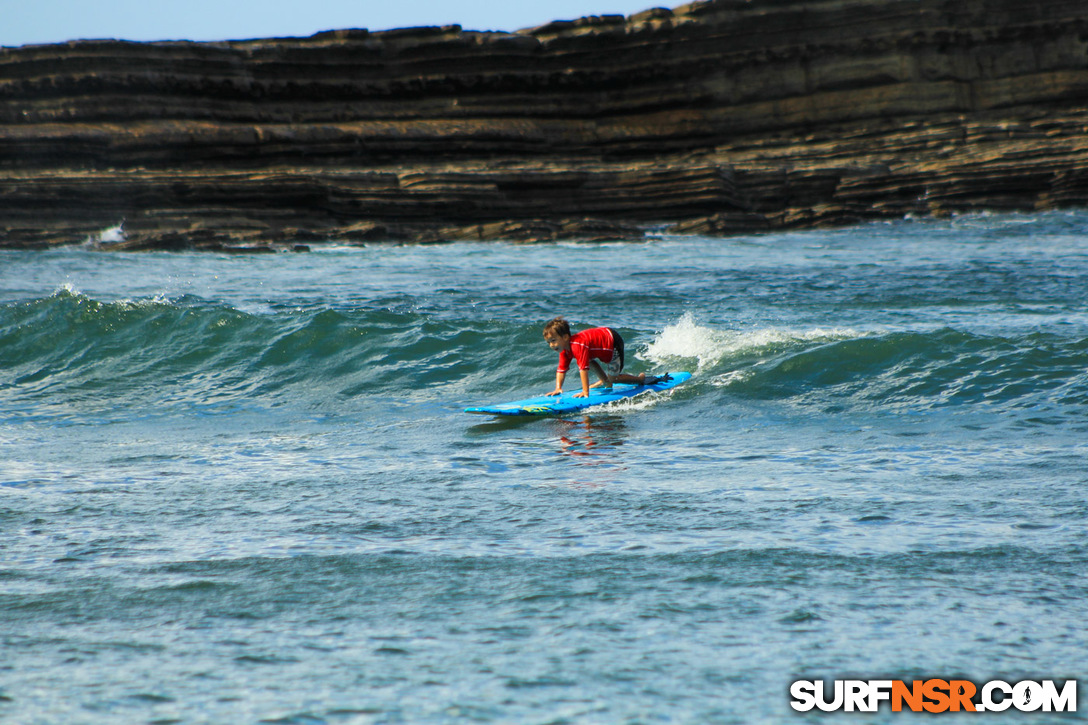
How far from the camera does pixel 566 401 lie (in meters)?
8.80

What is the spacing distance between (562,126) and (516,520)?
3380cm

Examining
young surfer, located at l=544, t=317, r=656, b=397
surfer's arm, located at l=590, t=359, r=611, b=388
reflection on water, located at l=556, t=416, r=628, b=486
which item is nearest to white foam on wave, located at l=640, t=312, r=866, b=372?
young surfer, located at l=544, t=317, r=656, b=397

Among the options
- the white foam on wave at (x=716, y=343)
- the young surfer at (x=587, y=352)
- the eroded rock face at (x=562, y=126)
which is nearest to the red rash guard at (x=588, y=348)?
the young surfer at (x=587, y=352)

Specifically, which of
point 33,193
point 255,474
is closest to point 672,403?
point 255,474

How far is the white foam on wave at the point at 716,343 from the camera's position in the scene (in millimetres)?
10891

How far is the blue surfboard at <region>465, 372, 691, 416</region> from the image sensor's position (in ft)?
28.0

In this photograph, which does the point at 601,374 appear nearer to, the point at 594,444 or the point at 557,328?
the point at 557,328

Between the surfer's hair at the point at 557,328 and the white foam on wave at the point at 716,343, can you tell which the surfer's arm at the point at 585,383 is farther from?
the white foam on wave at the point at 716,343

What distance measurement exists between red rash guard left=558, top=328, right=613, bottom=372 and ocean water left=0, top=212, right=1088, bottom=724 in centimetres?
47

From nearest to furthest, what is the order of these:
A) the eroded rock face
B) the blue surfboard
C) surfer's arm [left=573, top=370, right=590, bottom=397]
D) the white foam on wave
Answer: the blue surfboard, surfer's arm [left=573, top=370, right=590, bottom=397], the white foam on wave, the eroded rock face

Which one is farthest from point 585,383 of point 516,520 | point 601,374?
point 516,520

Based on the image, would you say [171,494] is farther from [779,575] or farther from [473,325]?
[473,325]

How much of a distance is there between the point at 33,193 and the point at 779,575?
31118 mm

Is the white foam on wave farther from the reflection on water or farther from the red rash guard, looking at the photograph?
the reflection on water
